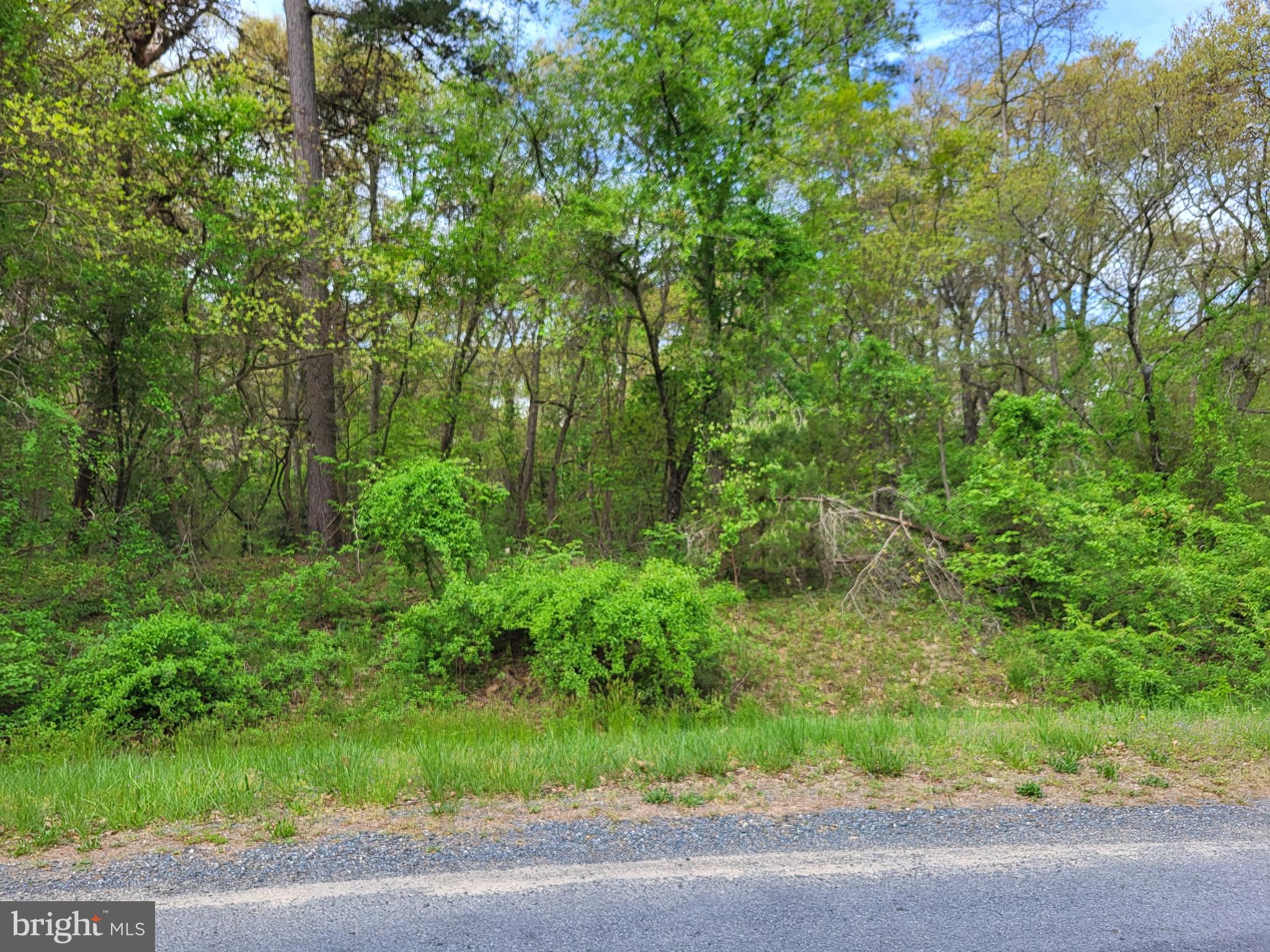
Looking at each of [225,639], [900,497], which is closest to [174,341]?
[225,639]

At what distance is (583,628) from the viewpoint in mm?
7801

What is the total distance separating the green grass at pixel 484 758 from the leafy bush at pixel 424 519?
2443mm

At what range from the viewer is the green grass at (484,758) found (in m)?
4.18

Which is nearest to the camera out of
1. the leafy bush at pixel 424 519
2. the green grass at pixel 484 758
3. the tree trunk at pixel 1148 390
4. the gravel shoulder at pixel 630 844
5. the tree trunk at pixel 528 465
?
the gravel shoulder at pixel 630 844

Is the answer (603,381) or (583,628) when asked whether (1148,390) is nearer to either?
(603,381)

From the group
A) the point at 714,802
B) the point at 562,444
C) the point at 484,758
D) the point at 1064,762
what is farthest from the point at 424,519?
the point at 562,444

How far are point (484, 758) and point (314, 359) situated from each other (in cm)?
997

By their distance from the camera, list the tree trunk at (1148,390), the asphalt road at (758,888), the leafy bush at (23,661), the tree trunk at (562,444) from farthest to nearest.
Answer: the tree trunk at (562,444)
the tree trunk at (1148,390)
the leafy bush at (23,661)
the asphalt road at (758,888)

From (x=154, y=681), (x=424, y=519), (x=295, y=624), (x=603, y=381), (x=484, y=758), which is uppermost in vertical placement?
(x=603, y=381)

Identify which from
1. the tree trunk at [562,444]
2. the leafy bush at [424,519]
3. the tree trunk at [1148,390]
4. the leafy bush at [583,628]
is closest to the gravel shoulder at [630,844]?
the leafy bush at [583,628]

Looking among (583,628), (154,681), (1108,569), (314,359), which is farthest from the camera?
(314,359)

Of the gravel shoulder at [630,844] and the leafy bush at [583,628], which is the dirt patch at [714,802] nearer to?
the gravel shoulder at [630,844]

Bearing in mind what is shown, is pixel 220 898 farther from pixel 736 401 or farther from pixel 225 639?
pixel 736 401

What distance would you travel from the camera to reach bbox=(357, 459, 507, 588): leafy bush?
8.30 metres
